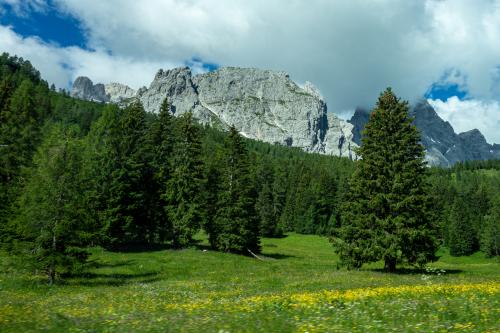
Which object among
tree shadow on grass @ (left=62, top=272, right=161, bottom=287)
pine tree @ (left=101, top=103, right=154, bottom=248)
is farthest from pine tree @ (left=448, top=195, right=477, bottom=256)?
tree shadow on grass @ (left=62, top=272, right=161, bottom=287)

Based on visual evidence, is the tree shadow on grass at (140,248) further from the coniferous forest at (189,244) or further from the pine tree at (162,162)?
the pine tree at (162,162)

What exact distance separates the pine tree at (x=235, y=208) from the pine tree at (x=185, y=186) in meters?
2.89

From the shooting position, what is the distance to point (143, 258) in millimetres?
42781

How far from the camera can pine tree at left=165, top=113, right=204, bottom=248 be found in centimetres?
5022

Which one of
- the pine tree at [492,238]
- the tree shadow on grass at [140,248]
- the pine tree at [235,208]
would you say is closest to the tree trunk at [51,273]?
the tree shadow on grass at [140,248]

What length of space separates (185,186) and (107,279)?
20.9m

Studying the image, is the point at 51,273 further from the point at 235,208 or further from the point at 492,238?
the point at 492,238

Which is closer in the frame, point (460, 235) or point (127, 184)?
point (127, 184)

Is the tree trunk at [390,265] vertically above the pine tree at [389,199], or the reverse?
the pine tree at [389,199]

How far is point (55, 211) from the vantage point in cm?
2848

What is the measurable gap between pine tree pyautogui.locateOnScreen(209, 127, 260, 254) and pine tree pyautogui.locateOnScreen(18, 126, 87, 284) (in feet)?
77.7

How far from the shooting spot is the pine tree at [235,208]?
2039 inches

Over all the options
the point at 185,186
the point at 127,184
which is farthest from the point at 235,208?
the point at 127,184

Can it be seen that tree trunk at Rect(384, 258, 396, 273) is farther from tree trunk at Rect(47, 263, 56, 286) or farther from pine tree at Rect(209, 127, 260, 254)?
tree trunk at Rect(47, 263, 56, 286)
